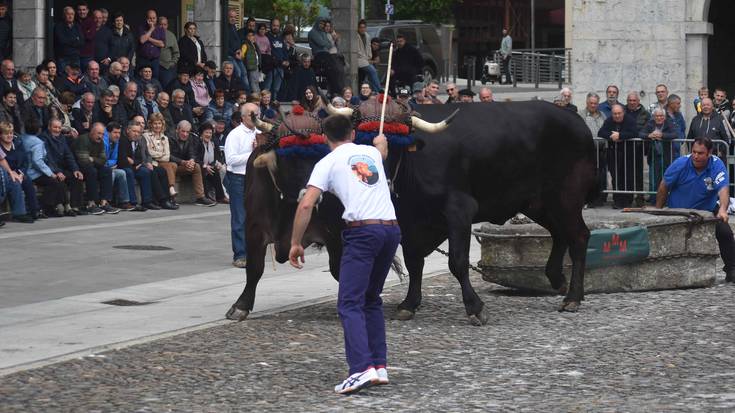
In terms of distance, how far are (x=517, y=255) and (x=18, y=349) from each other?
4.92 m

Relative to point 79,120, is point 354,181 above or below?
below

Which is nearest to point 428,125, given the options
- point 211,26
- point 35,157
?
point 35,157

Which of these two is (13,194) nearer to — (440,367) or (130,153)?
(130,153)

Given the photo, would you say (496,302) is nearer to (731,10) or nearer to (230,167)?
(230,167)

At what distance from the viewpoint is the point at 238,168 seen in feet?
51.7

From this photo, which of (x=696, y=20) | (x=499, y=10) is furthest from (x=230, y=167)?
(x=499, y=10)

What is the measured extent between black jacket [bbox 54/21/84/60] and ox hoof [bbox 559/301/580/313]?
13292 millimetres

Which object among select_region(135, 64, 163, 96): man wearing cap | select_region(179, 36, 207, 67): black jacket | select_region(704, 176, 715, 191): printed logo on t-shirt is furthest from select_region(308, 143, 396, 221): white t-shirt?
select_region(179, 36, 207, 67): black jacket

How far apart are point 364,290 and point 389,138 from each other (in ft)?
9.32

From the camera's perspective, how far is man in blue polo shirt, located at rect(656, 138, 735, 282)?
1503 cm

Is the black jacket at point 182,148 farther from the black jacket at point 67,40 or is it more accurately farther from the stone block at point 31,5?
the stone block at point 31,5

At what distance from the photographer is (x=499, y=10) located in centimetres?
6906

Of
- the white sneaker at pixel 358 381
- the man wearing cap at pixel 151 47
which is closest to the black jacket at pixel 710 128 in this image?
the man wearing cap at pixel 151 47

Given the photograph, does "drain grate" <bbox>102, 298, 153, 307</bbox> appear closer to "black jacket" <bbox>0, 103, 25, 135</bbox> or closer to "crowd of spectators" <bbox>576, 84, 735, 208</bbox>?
"black jacket" <bbox>0, 103, 25, 135</bbox>
